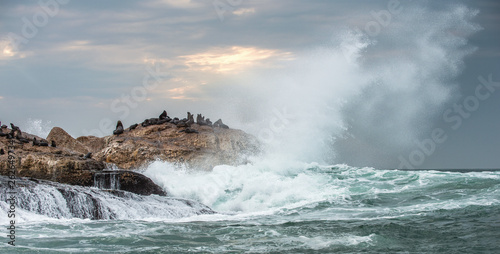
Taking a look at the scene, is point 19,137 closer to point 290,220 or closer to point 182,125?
point 182,125

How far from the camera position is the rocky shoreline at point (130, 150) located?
55.5 ft

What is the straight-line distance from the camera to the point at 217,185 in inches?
789

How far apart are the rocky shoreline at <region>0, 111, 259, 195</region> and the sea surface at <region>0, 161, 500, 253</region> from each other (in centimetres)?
86

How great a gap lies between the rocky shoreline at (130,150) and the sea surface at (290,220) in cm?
86

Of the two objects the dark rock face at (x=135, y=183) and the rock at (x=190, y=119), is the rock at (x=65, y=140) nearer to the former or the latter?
the rock at (x=190, y=119)

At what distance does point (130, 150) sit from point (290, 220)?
1007cm

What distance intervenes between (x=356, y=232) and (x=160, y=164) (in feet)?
37.0

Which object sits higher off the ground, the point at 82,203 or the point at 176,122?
the point at 176,122

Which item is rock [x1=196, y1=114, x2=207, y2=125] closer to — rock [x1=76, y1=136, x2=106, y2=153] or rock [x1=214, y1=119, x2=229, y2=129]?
rock [x1=214, y1=119, x2=229, y2=129]

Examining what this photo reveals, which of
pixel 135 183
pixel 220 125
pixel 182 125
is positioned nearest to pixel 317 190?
pixel 220 125

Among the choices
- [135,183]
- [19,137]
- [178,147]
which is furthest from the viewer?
[178,147]

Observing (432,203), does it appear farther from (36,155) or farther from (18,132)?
(18,132)

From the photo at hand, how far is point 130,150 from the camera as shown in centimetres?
2192

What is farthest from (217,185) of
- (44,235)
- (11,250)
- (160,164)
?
(11,250)
